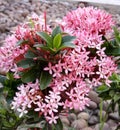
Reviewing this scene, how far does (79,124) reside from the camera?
2.51 m

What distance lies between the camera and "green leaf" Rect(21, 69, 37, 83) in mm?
1538

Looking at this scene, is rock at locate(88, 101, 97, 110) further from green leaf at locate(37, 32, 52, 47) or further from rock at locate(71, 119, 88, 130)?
green leaf at locate(37, 32, 52, 47)

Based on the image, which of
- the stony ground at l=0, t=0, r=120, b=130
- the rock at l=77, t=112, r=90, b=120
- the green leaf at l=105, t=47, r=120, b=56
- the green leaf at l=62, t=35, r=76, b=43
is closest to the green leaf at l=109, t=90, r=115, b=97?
the green leaf at l=105, t=47, r=120, b=56

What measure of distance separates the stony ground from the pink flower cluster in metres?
0.95

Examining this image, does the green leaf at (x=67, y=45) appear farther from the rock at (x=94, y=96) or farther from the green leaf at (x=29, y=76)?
the rock at (x=94, y=96)

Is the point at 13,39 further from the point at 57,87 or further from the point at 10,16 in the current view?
the point at 10,16

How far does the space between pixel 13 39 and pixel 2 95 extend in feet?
0.98

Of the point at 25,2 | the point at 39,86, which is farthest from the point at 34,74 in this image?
the point at 25,2

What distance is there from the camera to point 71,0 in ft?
16.1

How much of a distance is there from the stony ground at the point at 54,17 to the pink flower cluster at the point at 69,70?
3.11 ft

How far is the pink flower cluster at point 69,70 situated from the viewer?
59.5 inches

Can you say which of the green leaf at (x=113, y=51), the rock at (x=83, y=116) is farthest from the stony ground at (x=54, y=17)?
the green leaf at (x=113, y=51)

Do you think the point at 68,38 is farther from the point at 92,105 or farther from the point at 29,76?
the point at 92,105

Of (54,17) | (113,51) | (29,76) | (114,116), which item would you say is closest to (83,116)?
(114,116)
